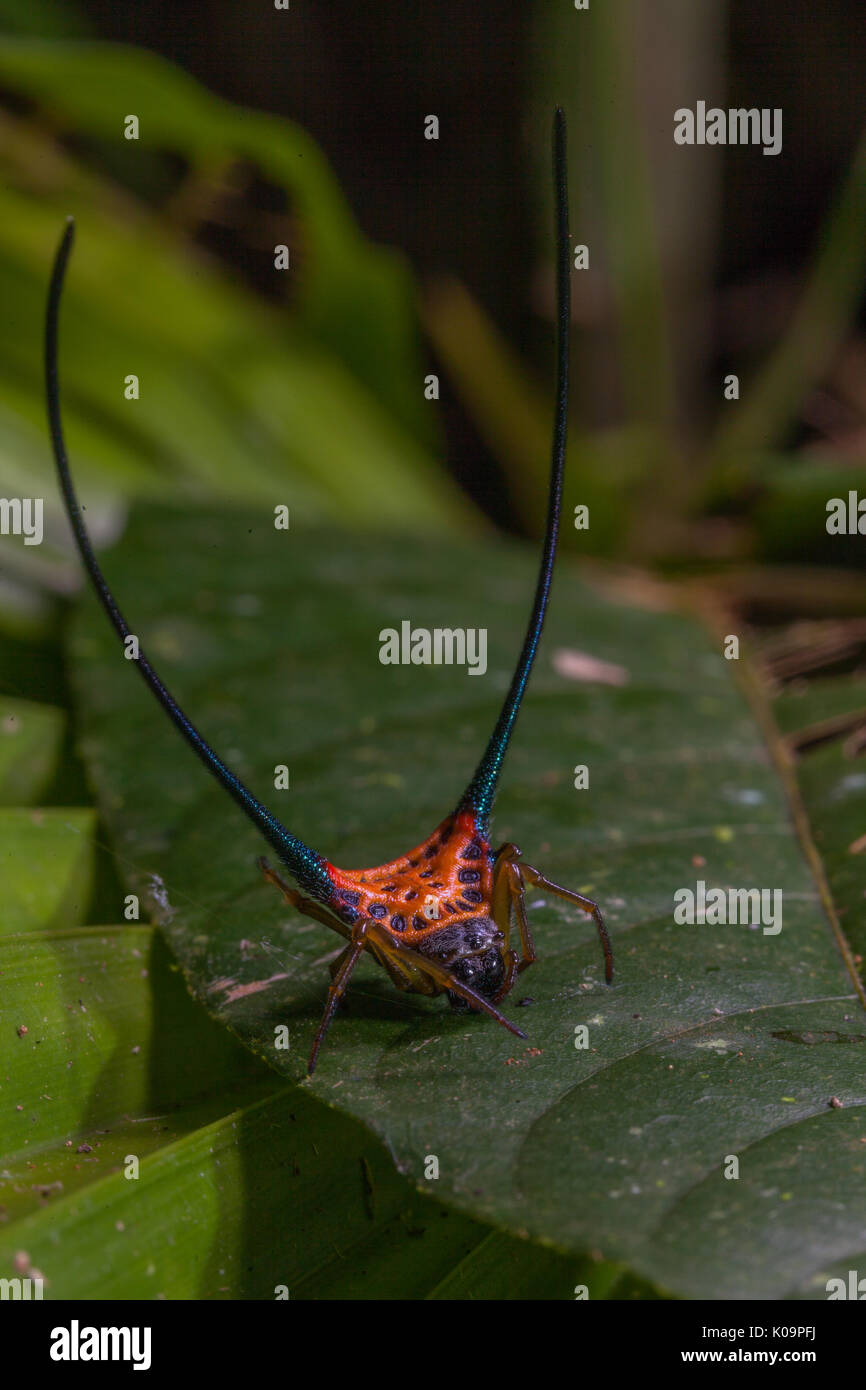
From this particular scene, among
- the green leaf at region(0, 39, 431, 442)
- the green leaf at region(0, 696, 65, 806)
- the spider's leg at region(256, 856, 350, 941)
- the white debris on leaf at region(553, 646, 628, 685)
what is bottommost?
the spider's leg at region(256, 856, 350, 941)

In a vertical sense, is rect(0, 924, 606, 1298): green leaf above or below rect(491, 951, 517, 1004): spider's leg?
below

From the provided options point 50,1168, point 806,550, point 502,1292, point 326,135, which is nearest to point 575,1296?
point 502,1292

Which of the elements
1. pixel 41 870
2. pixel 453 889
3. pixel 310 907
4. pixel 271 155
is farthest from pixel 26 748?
pixel 271 155

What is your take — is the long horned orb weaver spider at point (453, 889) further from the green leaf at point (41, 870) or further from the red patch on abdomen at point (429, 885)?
the green leaf at point (41, 870)

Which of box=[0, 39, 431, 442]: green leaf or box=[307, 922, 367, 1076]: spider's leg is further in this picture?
box=[0, 39, 431, 442]: green leaf

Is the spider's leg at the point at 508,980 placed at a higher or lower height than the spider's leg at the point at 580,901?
lower

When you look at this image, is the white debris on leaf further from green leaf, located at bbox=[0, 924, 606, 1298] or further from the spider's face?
green leaf, located at bbox=[0, 924, 606, 1298]

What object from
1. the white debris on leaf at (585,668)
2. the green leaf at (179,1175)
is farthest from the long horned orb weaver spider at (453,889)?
the white debris on leaf at (585,668)

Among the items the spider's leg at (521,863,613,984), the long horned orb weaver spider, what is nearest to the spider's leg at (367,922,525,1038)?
the long horned orb weaver spider

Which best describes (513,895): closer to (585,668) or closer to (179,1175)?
(179,1175)

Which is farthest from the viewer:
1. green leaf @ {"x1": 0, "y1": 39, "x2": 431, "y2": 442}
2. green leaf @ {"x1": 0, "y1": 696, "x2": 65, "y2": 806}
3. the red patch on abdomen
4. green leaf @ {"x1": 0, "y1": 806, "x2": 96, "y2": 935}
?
green leaf @ {"x1": 0, "y1": 39, "x2": 431, "y2": 442}
